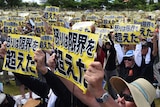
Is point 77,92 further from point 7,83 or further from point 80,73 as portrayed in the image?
point 7,83

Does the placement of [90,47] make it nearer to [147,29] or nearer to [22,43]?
[22,43]

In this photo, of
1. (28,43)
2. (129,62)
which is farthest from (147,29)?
(28,43)

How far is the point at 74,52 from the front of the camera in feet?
10.8

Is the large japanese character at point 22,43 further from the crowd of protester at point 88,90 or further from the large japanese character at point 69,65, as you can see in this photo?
the large japanese character at point 69,65

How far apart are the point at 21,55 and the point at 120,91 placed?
1.68 meters

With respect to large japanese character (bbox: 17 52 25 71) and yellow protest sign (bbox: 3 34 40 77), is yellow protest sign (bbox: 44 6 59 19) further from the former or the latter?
large japanese character (bbox: 17 52 25 71)

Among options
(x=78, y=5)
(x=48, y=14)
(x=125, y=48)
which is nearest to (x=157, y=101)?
(x=125, y=48)

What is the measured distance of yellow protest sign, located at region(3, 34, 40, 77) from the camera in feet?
14.5

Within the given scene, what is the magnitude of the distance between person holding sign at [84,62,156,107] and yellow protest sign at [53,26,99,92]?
0.32 m

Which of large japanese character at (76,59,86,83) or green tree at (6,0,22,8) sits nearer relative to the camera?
large japanese character at (76,59,86,83)

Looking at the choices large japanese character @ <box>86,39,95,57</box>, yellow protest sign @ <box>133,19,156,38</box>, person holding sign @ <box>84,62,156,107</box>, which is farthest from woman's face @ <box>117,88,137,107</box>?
yellow protest sign @ <box>133,19,156,38</box>

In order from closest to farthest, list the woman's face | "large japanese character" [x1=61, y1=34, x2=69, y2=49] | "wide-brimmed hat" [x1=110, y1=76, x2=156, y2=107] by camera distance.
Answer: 1. "wide-brimmed hat" [x1=110, y1=76, x2=156, y2=107]
2. the woman's face
3. "large japanese character" [x1=61, y1=34, x2=69, y2=49]

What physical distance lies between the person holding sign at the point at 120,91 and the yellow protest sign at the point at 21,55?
141cm

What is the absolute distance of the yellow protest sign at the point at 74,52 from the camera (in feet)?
10.3
